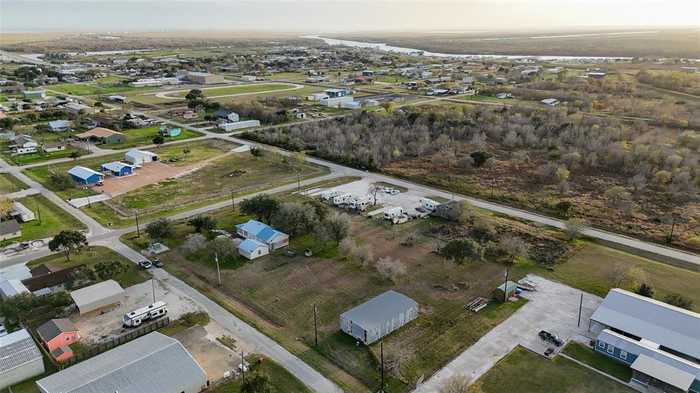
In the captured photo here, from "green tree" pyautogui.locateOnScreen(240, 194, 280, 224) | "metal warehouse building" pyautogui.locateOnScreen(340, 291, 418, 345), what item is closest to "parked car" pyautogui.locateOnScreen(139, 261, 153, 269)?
"green tree" pyautogui.locateOnScreen(240, 194, 280, 224)

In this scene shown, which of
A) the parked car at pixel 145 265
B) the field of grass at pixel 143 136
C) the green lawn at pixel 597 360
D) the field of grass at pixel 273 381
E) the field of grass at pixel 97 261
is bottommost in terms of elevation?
the field of grass at pixel 273 381

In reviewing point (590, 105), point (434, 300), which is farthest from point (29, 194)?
point (590, 105)

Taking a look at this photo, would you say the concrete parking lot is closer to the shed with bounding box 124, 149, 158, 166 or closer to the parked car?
the parked car

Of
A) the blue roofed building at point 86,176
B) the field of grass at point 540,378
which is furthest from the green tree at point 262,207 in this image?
the field of grass at point 540,378

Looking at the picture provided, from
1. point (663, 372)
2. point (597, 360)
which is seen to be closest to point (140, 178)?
point (597, 360)

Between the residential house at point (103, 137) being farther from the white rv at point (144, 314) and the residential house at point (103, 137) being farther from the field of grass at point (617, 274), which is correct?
the field of grass at point (617, 274)

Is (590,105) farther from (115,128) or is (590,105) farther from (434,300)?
(115,128)

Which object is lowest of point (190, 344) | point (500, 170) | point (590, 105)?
point (190, 344)
